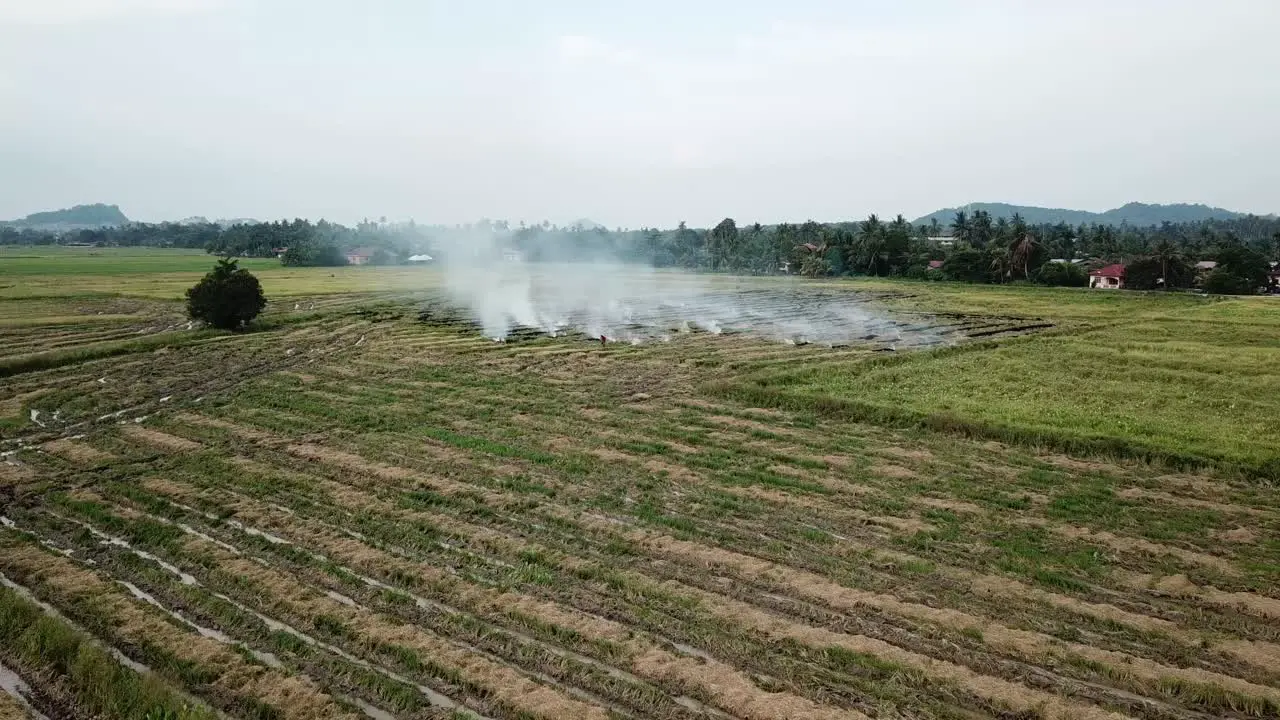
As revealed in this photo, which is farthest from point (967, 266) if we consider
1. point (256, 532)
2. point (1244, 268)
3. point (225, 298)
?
point (256, 532)

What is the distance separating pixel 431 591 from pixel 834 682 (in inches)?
218

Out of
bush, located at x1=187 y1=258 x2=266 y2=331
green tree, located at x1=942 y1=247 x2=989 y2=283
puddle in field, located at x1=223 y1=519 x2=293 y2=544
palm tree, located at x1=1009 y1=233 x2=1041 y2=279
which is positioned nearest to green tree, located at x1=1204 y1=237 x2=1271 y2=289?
palm tree, located at x1=1009 y1=233 x2=1041 y2=279

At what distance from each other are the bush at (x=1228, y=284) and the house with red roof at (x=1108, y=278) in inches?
266

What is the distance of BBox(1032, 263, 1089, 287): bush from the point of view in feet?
226

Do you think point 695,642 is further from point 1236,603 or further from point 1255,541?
point 1255,541

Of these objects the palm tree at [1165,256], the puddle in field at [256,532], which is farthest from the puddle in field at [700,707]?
the palm tree at [1165,256]

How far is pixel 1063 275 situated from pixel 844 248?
86.0 ft

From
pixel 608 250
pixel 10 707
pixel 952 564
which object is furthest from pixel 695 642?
pixel 608 250

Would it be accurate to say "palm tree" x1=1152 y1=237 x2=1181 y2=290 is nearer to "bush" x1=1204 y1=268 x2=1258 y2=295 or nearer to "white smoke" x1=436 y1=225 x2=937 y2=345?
"bush" x1=1204 y1=268 x2=1258 y2=295

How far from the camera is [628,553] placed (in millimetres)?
12062

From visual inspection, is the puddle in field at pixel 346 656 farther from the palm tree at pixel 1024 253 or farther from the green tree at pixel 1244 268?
the palm tree at pixel 1024 253

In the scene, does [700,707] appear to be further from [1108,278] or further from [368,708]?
[1108,278]

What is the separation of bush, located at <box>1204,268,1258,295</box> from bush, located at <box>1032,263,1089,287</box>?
31.7 feet

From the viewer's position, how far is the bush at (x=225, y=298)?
3872cm
